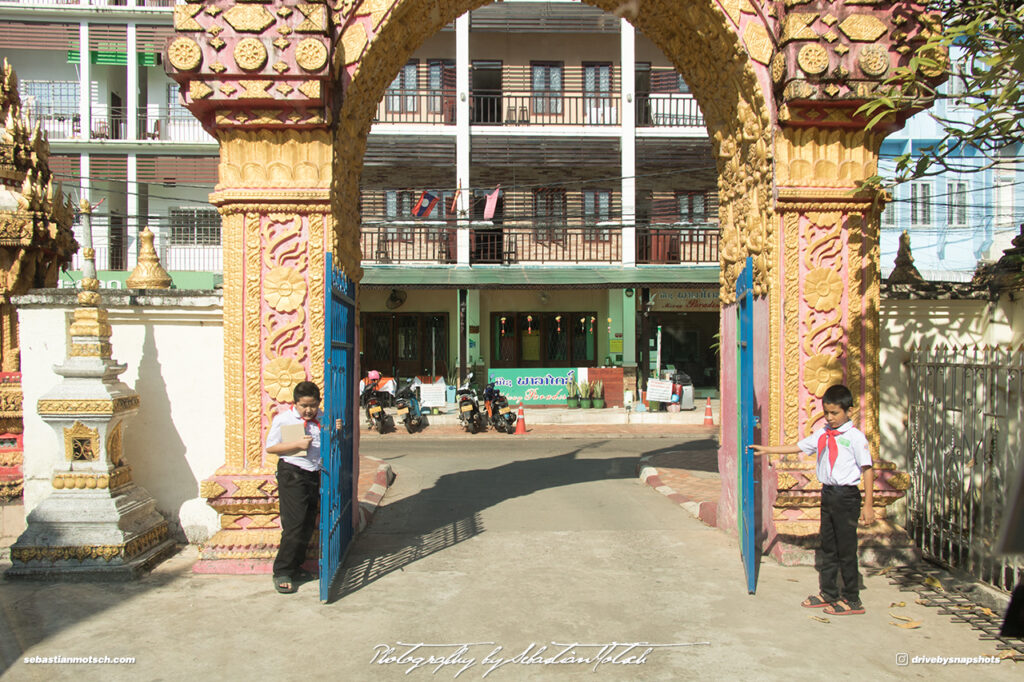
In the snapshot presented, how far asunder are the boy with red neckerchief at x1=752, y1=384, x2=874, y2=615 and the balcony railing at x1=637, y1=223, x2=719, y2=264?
18059mm

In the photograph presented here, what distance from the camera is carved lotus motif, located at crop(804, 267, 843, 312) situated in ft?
19.7

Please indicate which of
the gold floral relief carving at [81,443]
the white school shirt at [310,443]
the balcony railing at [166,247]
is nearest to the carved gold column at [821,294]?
the white school shirt at [310,443]

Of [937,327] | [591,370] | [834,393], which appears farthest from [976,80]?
[591,370]

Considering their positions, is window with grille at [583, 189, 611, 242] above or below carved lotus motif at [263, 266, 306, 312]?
above

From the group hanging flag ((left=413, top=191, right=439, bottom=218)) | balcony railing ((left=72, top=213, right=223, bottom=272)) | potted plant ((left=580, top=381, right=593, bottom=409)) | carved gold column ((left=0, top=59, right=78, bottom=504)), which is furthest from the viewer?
balcony railing ((left=72, top=213, right=223, bottom=272))

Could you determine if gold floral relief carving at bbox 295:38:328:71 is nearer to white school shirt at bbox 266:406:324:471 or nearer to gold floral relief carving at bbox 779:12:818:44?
white school shirt at bbox 266:406:324:471

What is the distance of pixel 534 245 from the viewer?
913 inches

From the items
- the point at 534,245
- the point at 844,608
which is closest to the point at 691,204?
the point at 534,245

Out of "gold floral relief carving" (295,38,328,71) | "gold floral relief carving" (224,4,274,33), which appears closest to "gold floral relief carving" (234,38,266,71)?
"gold floral relief carving" (224,4,274,33)

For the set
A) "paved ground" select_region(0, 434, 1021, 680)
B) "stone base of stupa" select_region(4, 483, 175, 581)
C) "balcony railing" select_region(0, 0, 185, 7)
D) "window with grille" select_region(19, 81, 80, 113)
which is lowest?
"paved ground" select_region(0, 434, 1021, 680)

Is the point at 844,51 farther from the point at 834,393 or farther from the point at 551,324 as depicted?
the point at 551,324

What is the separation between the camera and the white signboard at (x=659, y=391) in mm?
19172

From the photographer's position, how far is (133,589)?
5375mm

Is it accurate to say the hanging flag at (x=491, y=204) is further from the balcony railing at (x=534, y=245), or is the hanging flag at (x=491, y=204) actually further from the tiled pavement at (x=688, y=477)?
the tiled pavement at (x=688, y=477)
